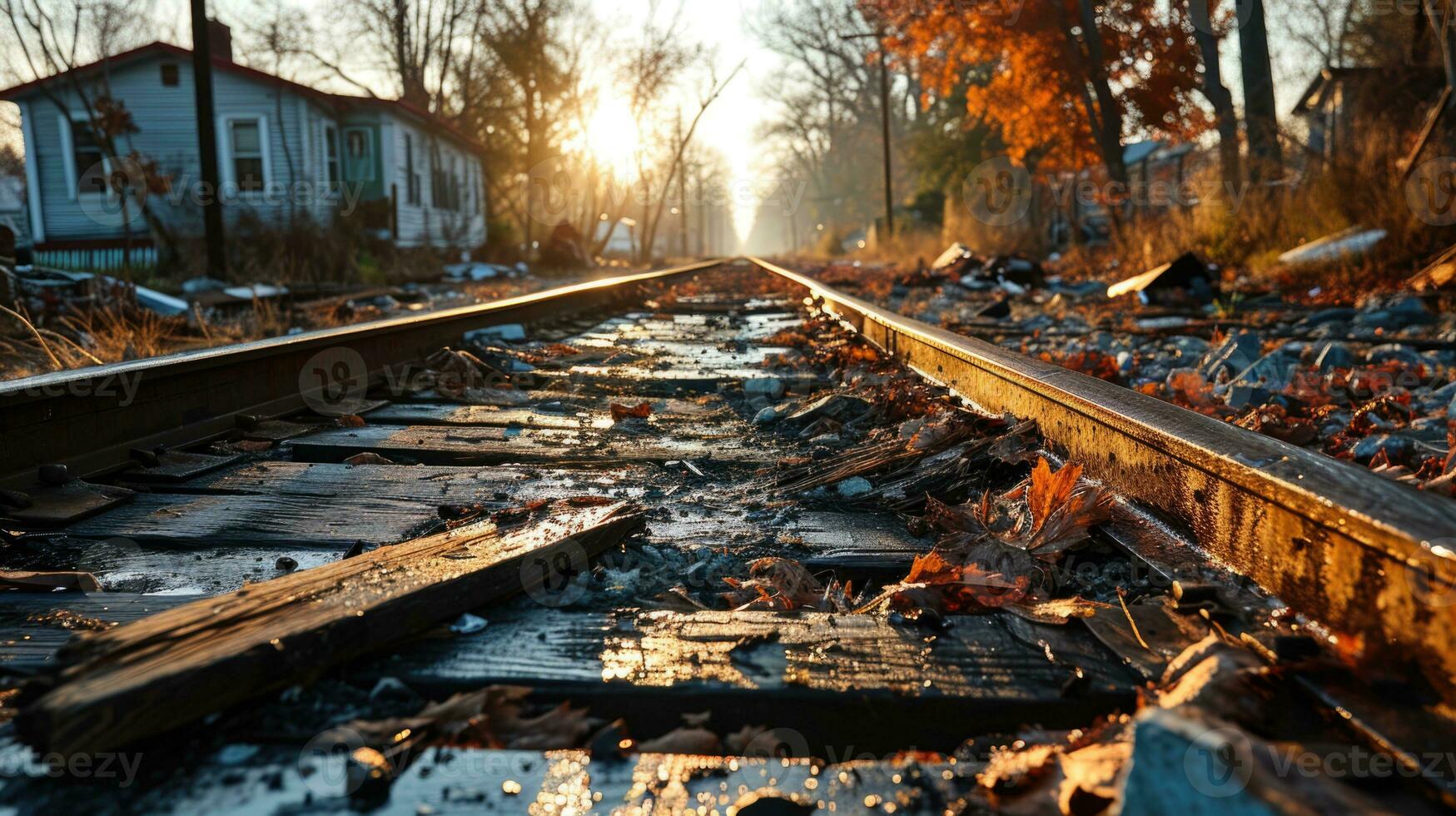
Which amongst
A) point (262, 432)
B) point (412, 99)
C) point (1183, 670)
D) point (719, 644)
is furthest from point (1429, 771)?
point (412, 99)

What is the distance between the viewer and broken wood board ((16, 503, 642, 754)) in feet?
3.53

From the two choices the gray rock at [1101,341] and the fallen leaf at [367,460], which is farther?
the gray rock at [1101,341]

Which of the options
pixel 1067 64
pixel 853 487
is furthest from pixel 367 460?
pixel 1067 64

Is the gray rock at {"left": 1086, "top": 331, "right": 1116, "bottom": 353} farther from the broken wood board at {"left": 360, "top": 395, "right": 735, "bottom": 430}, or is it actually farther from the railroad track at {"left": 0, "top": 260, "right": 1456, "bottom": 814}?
the railroad track at {"left": 0, "top": 260, "right": 1456, "bottom": 814}

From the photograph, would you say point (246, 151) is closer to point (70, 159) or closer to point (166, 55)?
point (166, 55)

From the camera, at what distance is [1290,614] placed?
1.43 meters

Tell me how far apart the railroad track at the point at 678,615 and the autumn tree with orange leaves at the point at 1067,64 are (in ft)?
60.7

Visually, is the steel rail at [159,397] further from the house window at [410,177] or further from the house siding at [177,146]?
the house window at [410,177]

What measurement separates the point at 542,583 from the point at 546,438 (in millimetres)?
1722

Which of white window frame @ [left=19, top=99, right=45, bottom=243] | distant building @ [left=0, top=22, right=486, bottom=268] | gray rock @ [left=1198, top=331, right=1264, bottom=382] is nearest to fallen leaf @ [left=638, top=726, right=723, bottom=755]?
gray rock @ [left=1198, top=331, right=1264, bottom=382]

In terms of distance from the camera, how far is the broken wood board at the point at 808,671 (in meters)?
1.29

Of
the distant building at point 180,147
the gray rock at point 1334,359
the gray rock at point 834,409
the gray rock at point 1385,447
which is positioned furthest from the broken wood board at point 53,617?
the distant building at point 180,147

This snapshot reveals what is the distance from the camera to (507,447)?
10.6 ft

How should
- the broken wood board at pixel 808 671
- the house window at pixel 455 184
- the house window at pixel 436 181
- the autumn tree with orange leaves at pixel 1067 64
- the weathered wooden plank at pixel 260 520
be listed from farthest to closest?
the house window at pixel 455 184 → the house window at pixel 436 181 → the autumn tree with orange leaves at pixel 1067 64 → the weathered wooden plank at pixel 260 520 → the broken wood board at pixel 808 671
